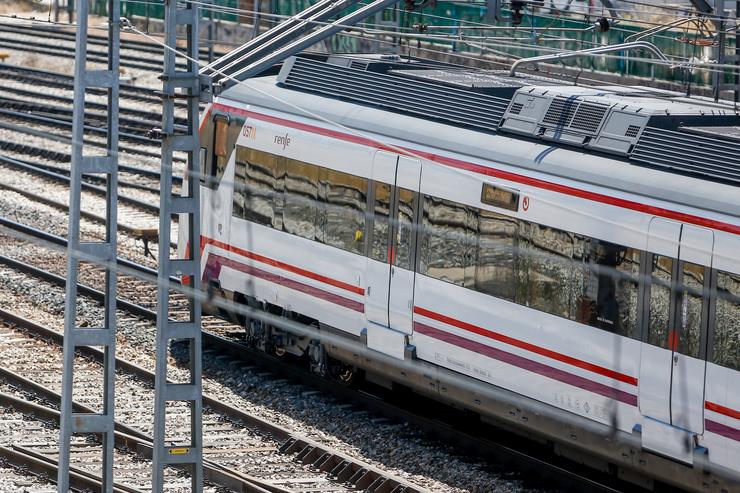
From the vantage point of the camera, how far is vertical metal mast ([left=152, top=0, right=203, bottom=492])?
9742 millimetres

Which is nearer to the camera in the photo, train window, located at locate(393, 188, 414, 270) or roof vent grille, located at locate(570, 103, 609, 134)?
roof vent grille, located at locate(570, 103, 609, 134)

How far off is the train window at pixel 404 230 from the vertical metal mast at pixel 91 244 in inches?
153

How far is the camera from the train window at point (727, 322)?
10156 millimetres

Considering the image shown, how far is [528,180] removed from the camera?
39.3 ft

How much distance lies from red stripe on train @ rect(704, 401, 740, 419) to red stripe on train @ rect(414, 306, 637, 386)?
0.74 meters

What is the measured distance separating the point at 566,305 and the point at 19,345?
7427mm

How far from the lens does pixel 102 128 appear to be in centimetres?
2891

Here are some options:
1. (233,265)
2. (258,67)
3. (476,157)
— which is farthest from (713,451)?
(233,265)

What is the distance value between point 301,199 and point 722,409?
5803mm

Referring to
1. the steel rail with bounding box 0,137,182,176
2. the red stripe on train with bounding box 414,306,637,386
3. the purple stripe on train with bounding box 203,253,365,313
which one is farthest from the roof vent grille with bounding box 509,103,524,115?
the steel rail with bounding box 0,137,182,176

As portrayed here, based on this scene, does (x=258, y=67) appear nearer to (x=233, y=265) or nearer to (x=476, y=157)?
(x=476, y=157)

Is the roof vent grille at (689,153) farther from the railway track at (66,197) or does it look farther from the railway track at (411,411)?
the railway track at (66,197)

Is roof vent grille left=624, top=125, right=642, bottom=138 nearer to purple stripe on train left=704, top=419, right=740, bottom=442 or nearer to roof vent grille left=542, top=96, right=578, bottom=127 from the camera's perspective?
roof vent grille left=542, top=96, right=578, bottom=127

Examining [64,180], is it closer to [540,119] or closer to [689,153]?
[540,119]
